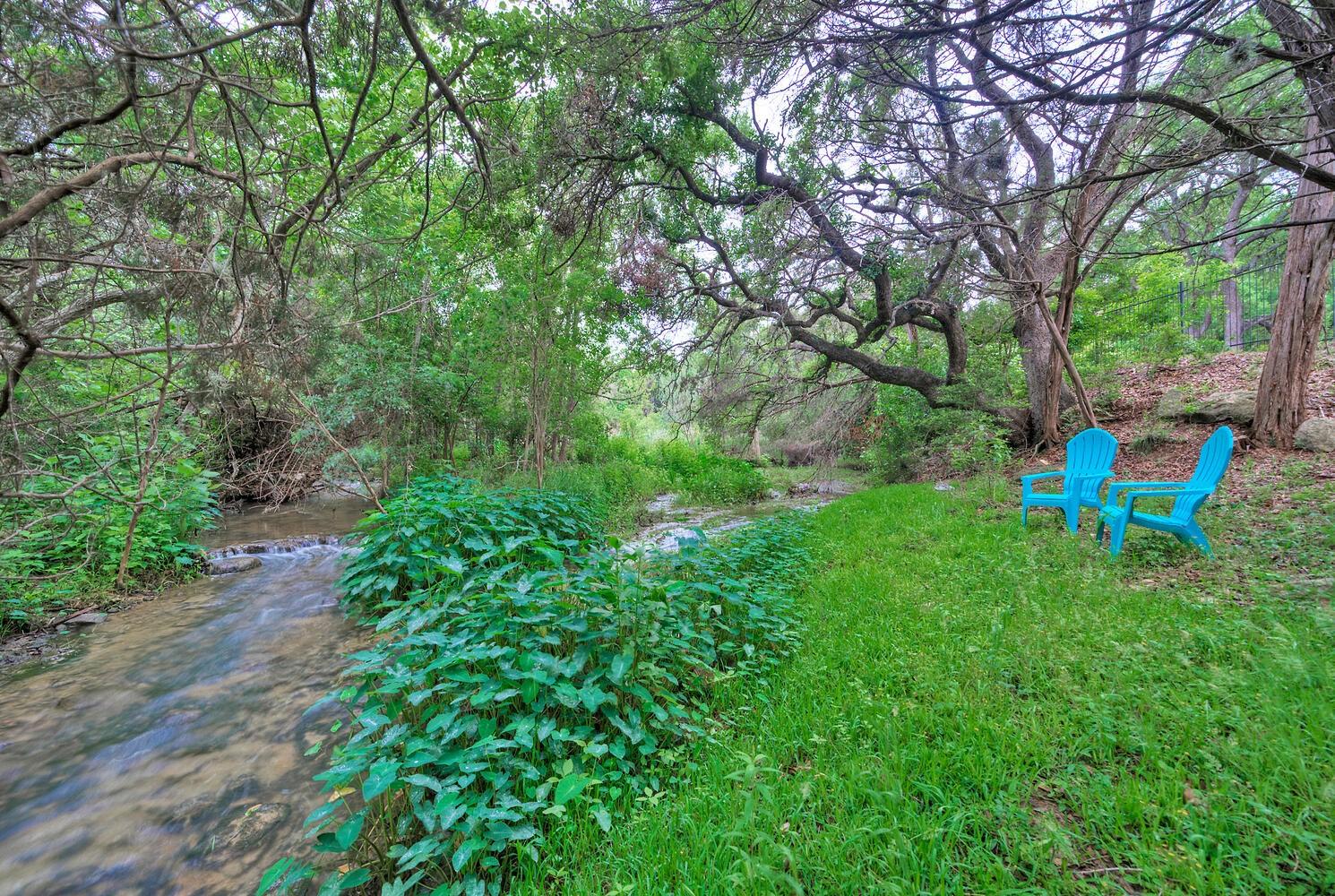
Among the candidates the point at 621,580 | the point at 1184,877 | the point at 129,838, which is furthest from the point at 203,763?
the point at 1184,877

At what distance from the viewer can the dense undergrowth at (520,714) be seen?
1.80 meters

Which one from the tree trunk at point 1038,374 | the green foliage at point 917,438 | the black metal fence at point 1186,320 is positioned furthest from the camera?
the black metal fence at point 1186,320

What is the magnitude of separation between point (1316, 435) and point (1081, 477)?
10.5 ft

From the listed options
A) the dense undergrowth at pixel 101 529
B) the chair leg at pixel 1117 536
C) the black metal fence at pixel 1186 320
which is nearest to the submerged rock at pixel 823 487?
the black metal fence at pixel 1186 320

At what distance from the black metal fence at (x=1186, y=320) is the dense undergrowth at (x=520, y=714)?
Answer: 32.0 ft

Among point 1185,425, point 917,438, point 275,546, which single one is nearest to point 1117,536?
point 1185,425

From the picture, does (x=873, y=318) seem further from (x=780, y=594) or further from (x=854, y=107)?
(x=780, y=594)

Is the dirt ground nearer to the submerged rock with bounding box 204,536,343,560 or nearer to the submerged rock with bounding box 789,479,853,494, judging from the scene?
the submerged rock with bounding box 789,479,853,494

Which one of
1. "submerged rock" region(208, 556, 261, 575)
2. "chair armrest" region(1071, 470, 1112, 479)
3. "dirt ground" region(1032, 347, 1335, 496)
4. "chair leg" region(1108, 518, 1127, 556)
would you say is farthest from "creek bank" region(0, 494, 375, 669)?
"dirt ground" region(1032, 347, 1335, 496)

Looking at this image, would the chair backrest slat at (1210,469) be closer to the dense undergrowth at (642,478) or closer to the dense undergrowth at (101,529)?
the dense undergrowth at (101,529)

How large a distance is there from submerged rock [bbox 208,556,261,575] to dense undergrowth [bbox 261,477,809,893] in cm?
467

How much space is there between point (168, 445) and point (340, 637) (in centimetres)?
365

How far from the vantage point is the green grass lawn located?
1.47m

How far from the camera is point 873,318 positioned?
9914 mm
